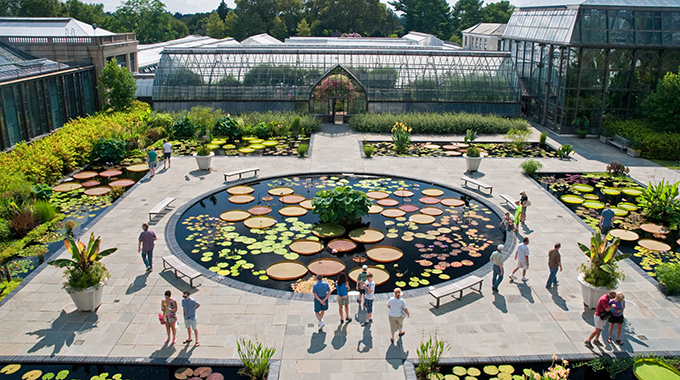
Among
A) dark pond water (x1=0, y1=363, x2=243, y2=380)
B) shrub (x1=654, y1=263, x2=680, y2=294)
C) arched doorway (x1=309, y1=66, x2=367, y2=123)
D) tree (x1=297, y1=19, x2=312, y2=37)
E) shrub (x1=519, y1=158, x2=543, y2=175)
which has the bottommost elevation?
dark pond water (x1=0, y1=363, x2=243, y2=380)

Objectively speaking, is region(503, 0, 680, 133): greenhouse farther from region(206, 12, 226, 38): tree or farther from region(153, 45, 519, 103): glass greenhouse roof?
region(206, 12, 226, 38): tree

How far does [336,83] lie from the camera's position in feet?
119

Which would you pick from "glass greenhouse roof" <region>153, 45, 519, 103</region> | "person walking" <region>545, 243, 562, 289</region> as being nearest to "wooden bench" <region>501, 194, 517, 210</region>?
"person walking" <region>545, 243, 562, 289</region>

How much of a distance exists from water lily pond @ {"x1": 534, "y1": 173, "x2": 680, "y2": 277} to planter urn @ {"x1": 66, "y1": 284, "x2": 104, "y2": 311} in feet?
51.1

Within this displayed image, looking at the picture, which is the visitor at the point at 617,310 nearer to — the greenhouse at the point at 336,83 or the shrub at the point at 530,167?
the shrub at the point at 530,167

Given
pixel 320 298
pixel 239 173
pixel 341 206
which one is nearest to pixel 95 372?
pixel 320 298

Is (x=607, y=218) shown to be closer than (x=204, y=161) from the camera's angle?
→ Yes

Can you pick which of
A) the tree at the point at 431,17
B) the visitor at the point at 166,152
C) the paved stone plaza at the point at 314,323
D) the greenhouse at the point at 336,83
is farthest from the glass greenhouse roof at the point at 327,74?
the tree at the point at 431,17

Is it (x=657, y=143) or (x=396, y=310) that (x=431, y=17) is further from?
(x=396, y=310)

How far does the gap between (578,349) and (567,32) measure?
85.9 ft

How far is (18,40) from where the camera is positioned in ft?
118

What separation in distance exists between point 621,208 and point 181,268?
672 inches

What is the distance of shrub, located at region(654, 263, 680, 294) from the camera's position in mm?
14234

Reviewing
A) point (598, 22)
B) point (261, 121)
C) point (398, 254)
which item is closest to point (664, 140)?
point (598, 22)
